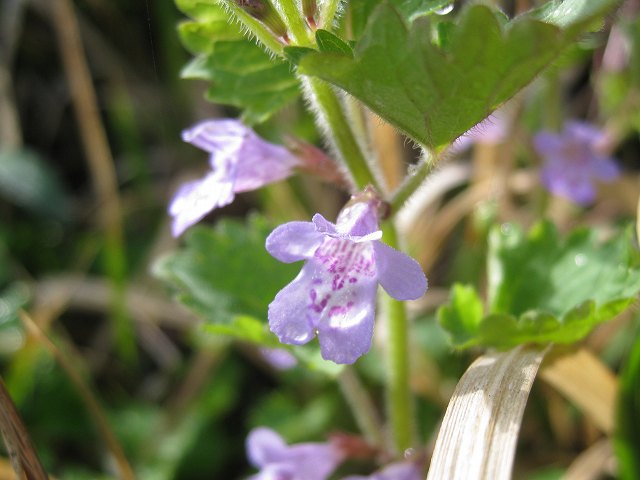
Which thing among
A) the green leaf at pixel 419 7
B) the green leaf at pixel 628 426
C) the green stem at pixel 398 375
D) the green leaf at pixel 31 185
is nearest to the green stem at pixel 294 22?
the green leaf at pixel 419 7

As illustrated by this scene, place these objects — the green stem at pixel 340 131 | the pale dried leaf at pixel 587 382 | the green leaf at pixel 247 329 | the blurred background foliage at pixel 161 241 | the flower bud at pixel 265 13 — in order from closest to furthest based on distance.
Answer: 1. the flower bud at pixel 265 13
2. the green stem at pixel 340 131
3. the green leaf at pixel 247 329
4. the pale dried leaf at pixel 587 382
5. the blurred background foliage at pixel 161 241

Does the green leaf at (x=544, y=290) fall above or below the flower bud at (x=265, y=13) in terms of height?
below

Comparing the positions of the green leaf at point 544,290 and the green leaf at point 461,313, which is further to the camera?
the green leaf at point 461,313

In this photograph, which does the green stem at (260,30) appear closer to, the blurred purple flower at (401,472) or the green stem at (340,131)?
the green stem at (340,131)

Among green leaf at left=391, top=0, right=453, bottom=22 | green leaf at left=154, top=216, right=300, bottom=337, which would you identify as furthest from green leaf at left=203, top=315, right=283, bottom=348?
green leaf at left=391, top=0, right=453, bottom=22

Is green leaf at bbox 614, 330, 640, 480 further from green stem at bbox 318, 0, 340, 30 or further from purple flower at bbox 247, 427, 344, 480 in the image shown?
green stem at bbox 318, 0, 340, 30

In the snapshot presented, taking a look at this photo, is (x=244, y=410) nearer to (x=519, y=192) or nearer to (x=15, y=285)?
(x=15, y=285)

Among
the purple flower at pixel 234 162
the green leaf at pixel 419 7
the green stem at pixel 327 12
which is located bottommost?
the purple flower at pixel 234 162
